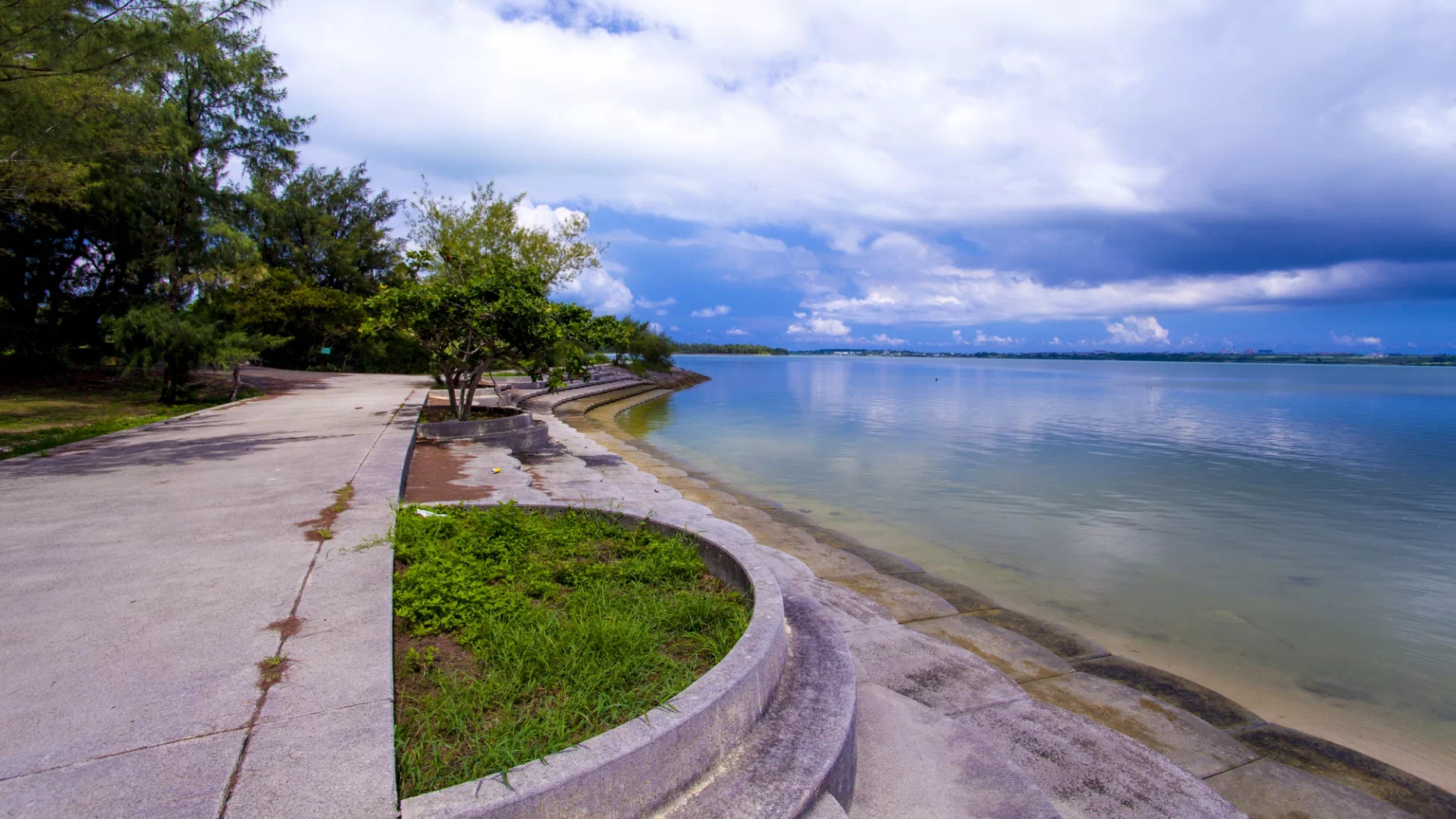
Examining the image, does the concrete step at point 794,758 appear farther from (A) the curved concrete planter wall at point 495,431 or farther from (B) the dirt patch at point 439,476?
(A) the curved concrete planter wall at point 495,431

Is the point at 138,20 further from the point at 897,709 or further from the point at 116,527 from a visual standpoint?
the point at 897,709

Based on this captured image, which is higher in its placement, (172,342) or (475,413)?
(172,342)

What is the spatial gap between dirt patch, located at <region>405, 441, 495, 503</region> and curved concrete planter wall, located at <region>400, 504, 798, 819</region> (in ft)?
15.2

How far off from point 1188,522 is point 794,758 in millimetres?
10591

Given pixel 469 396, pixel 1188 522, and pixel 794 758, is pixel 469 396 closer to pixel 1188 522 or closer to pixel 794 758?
pixel 794 758

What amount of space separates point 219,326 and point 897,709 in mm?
20054

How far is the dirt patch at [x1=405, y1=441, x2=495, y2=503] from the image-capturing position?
7.27 m

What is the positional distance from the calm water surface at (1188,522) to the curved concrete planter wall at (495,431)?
3924 mm

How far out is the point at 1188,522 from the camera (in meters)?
10.8

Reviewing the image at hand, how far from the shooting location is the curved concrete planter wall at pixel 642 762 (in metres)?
2.12

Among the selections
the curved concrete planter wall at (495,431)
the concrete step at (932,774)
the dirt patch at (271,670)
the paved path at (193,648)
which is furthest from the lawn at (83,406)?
the concrete step at (932,774)

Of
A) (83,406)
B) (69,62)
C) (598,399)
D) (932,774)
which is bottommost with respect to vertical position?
(598,399)

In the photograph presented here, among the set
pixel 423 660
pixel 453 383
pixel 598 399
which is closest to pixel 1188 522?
pixel 423 660

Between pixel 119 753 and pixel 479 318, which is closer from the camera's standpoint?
pixel 119 753
